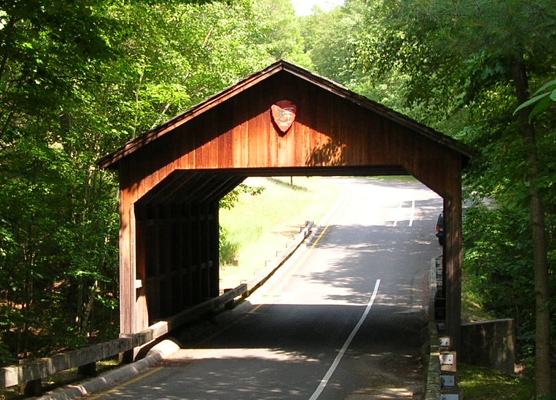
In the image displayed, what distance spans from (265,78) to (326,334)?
6.58m

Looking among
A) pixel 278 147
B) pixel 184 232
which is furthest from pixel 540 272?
pixel 184 232

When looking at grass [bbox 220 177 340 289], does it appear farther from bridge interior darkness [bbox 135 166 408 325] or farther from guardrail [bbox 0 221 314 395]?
guardrail [bbox 0 221 314 395]

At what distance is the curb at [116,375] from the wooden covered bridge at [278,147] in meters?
0.74

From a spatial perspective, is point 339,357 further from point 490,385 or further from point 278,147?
point 278,147

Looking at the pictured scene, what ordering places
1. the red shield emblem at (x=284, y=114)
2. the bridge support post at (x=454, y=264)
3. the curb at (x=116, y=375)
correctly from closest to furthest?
the curb at (x=116, y=375)
the bridge support post at (x=454, y=264)
the red shield emblem at (x=284, y=114)

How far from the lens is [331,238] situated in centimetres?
3656

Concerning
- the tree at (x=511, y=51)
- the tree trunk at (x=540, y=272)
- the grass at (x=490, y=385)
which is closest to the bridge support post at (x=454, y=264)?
the grass at (x=490, y=385)

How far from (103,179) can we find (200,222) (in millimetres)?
3158

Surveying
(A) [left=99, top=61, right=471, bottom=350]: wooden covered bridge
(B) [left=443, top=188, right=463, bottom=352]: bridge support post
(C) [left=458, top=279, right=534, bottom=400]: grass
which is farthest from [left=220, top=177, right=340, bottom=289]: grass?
(C) [left=458, top=279, right=534, bottom=400]: grass

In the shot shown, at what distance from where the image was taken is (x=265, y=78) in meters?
15.1

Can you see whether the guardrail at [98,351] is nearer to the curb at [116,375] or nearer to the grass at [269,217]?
the curb at [116,375]

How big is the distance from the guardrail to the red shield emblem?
5.04m

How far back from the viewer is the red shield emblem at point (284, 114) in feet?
49.9

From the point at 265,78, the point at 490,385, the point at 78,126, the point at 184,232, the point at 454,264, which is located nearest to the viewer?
the point at 490,385
